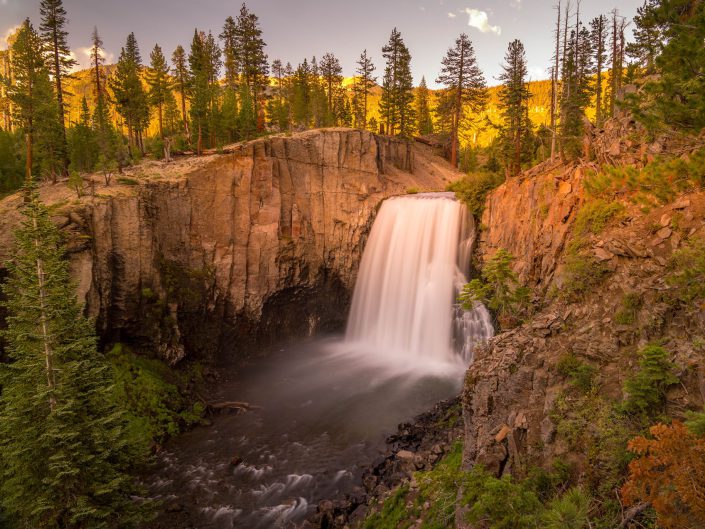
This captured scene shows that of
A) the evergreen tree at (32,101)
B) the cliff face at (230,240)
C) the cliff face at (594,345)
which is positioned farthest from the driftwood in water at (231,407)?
the evergreen tree at (32,101)

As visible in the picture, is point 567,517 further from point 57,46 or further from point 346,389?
point 57,46

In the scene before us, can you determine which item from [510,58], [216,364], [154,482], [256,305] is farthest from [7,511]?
[510,58]

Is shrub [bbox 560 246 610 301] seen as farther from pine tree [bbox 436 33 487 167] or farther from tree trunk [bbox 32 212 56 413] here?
pine tree [bbox 436 33 487 167]

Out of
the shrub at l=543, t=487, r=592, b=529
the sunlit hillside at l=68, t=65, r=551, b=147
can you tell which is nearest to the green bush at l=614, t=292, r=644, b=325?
the shrub at l=543, t=487, r=592, b=529

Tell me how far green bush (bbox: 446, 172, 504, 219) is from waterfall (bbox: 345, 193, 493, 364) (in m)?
0.55

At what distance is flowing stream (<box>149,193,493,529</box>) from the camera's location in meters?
13.4

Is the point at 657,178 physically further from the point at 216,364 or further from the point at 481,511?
the point at 216,364

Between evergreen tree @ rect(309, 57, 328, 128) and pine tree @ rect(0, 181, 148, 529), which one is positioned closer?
pine tree @ rect(0, 181, 148, 529)

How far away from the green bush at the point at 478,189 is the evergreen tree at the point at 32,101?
25.7 metres

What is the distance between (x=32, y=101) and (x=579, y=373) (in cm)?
3108

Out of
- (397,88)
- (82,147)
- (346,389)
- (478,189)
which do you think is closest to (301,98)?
(397,88)

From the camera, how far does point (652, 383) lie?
5898mm

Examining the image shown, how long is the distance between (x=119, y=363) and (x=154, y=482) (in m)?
6.96

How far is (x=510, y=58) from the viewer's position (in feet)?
105
